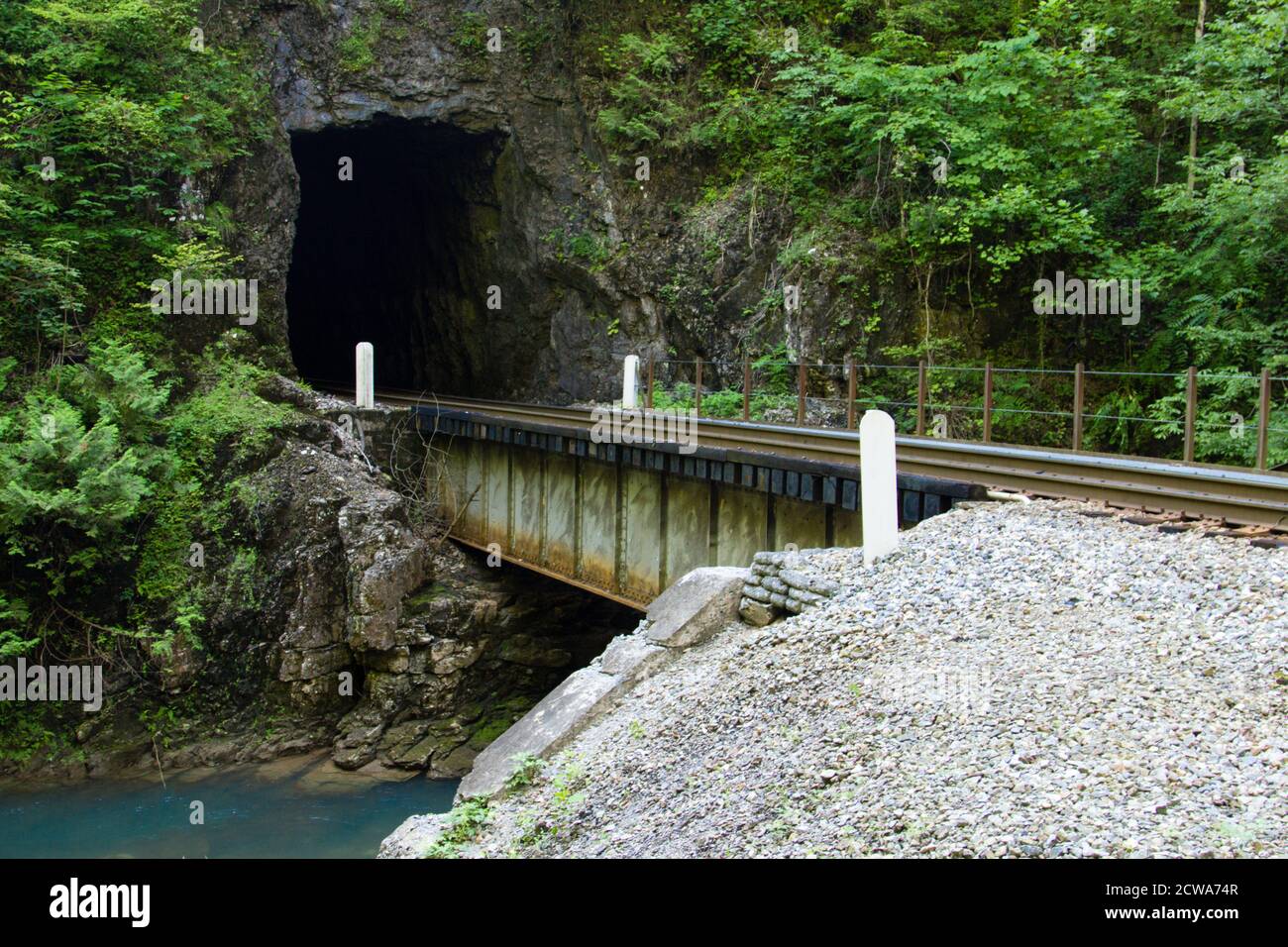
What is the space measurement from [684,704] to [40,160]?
1625 cm

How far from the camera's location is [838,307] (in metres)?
19.0

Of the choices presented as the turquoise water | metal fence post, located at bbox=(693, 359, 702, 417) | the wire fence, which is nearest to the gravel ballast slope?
the turquoise water

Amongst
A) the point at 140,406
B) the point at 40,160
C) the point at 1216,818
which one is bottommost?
the point at 1216,818

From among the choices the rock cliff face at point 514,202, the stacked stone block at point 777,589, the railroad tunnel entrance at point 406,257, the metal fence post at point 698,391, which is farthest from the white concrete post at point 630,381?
the stacked stone block at point 777,589

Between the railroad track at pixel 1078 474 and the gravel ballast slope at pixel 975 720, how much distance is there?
64 cm

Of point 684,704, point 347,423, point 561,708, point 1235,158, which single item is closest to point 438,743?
point 347,423

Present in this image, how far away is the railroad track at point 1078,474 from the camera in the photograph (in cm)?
802

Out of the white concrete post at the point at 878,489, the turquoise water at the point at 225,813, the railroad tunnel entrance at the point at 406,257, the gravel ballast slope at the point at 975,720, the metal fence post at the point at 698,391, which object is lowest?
the turquoise water at the point at 225,813

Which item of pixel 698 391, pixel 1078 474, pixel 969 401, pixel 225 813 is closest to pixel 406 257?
pixel 698 391

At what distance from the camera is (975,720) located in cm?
522

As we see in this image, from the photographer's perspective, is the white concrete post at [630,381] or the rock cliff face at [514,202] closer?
the white concrete post at [630,381]

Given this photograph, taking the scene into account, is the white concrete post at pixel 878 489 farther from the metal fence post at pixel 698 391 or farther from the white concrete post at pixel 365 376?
the white concrete post at pixel 365 376

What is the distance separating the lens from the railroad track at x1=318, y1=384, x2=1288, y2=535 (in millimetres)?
8022

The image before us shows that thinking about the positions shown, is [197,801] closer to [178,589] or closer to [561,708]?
[178,589]
